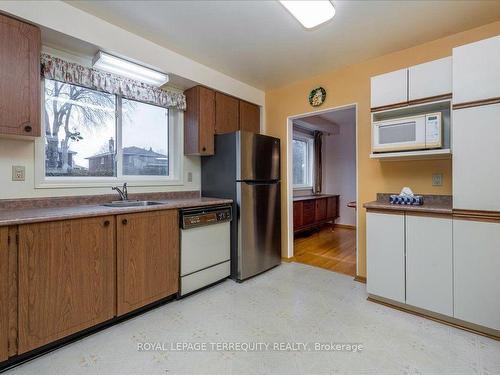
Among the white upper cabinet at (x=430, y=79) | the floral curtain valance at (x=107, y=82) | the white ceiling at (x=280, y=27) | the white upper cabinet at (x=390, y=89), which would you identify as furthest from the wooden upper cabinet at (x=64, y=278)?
the white upper cabinet at (x=430, y=79)

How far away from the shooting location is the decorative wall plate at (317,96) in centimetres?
317

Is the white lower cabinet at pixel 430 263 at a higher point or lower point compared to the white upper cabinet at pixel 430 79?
lower

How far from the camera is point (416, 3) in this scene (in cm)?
190

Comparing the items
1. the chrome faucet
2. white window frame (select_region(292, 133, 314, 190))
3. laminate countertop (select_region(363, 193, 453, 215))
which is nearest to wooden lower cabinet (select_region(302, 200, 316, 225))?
white window frame (select_region(292, 133, 314, 190))

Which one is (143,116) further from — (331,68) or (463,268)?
(463,268)

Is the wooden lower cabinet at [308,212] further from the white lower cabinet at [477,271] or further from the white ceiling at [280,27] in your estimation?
the white lower cabinet at [477,271]

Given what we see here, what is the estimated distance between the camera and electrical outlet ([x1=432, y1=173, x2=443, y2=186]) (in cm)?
234

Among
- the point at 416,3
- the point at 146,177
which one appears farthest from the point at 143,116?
the point at 416,3

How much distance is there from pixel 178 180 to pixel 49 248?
1596mm

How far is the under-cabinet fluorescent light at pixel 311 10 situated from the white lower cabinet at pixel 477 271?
6.01 ft

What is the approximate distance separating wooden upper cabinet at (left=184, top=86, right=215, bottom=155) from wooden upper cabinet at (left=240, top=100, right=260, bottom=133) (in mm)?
544

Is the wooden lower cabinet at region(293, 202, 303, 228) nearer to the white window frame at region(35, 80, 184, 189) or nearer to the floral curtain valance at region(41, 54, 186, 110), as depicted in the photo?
the white window frame at region(35, 80, 184, 189)

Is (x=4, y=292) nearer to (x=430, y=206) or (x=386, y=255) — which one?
(x=386, y=255)

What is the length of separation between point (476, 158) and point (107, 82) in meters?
3.16
